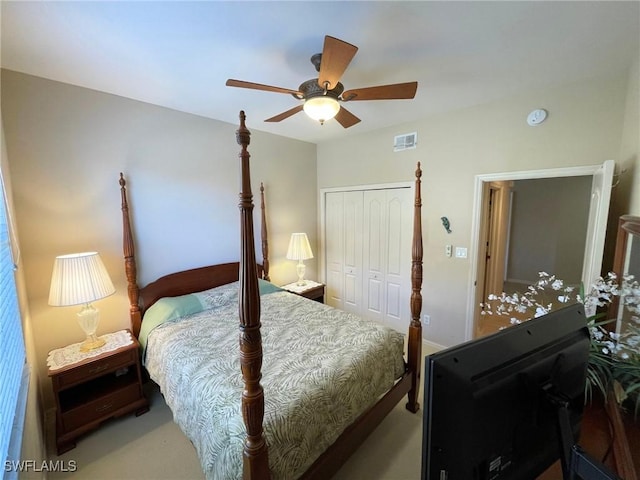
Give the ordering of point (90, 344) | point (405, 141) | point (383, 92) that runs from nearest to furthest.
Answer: point (383, 92) < point (90, 344) < point (405, 141)

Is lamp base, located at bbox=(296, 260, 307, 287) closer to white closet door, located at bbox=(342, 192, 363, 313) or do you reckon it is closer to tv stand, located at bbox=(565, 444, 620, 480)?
white closet door, located at bbox=(342, 192, 363, 313)

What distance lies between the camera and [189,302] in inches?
97.6

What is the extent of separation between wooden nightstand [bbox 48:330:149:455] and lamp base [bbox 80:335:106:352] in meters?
0.04

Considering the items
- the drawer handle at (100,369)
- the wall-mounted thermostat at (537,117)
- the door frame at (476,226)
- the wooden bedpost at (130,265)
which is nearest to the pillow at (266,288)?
the wooden bedpost at (130,265)

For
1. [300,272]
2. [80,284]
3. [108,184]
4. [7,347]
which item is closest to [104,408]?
[80,284]

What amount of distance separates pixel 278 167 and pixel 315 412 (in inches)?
116

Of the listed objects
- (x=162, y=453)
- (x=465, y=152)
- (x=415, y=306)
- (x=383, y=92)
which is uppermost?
(x=383, y=92)

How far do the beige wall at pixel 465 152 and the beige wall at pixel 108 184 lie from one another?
1.64 meters

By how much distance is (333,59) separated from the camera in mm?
1356

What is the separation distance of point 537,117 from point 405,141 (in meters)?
1.22

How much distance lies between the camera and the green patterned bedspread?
4.23 feet

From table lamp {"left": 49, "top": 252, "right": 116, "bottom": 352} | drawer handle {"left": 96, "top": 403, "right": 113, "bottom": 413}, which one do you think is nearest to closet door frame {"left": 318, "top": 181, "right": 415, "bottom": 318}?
table lamp {"left": 49, "top": 252, "right": 116, "bottom": 352}

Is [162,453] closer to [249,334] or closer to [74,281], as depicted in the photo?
[74,281]

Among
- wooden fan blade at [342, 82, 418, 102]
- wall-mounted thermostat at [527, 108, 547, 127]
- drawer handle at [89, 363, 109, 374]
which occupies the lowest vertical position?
drawer handle at [89, 363, 109, 374]
